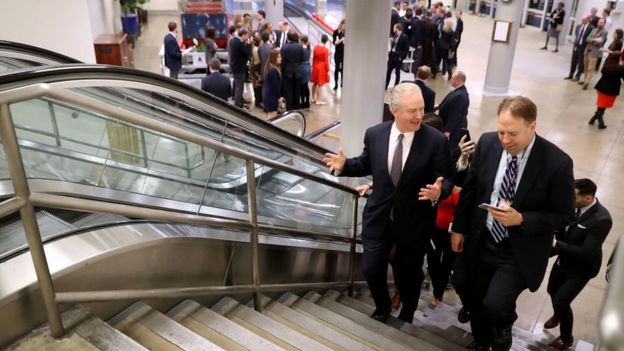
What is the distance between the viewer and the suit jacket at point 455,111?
631cm

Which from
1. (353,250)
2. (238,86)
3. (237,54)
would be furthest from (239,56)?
(353,250)

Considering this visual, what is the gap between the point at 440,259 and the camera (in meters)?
4.16

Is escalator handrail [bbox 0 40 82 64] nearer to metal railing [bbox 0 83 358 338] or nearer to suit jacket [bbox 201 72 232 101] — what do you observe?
metal railing [bbox 0 83 358 338]

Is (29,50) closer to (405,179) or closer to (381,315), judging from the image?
(405,179)

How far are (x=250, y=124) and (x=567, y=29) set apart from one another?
57.1ft

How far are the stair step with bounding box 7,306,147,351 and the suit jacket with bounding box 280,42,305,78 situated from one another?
8054 mm

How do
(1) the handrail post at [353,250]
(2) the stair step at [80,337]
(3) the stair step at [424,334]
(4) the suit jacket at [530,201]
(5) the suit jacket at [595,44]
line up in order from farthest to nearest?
(5) the suit jacket at [595,44] → (1) the handrail post at [353,250] → (3) the stair step at [424,334] → (4) the suit jacket at [530,201] → (2) the stair step at [80,337]

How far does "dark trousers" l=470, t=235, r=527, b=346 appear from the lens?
280 cm

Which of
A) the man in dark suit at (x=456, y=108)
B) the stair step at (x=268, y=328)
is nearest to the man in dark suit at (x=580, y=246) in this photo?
the stair step at (x=268, y=328)

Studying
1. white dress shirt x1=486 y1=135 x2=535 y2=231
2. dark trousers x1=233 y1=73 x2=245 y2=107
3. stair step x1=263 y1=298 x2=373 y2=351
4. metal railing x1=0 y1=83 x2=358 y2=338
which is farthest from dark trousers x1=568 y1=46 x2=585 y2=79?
metal railing x1=0 y1=83 x2=358 y2=338

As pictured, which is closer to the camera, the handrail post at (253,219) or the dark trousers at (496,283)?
the handrail post at (253,219)

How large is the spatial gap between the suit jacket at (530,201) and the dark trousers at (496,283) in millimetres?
52

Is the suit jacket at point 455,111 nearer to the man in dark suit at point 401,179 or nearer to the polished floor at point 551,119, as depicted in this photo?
the polished floor at point 551,119

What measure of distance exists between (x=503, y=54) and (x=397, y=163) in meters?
9.10
